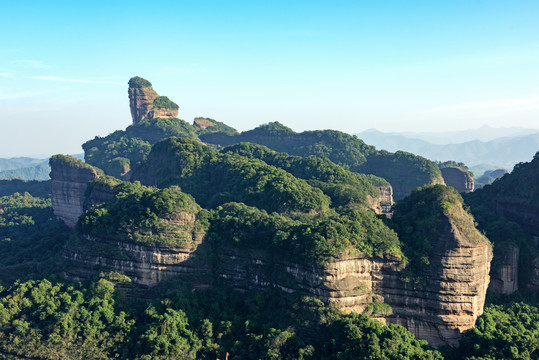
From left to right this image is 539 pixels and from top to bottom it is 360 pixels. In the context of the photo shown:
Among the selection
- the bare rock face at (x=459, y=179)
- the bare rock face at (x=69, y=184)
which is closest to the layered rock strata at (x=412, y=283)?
the bare rock face at (x=69, y=184)

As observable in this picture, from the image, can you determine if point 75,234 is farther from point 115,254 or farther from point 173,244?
point 173,244

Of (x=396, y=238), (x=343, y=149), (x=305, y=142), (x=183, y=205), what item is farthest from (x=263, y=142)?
(x=396, y=238)

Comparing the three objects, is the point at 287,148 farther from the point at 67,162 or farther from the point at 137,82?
the point at 67,162

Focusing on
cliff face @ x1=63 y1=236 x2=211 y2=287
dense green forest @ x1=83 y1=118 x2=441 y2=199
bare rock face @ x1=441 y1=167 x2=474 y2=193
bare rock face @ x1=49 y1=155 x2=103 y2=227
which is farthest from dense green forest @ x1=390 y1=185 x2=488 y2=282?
bare rock face @ x1=441 y1=167 x2=474 y2=193

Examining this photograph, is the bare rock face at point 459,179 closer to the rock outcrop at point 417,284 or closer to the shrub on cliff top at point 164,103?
the rock outcrop at point 417,284

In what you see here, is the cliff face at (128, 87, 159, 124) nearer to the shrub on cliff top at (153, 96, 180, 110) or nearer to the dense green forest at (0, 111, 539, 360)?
the shrub on cliff top at (153, 96, 180, 110)
